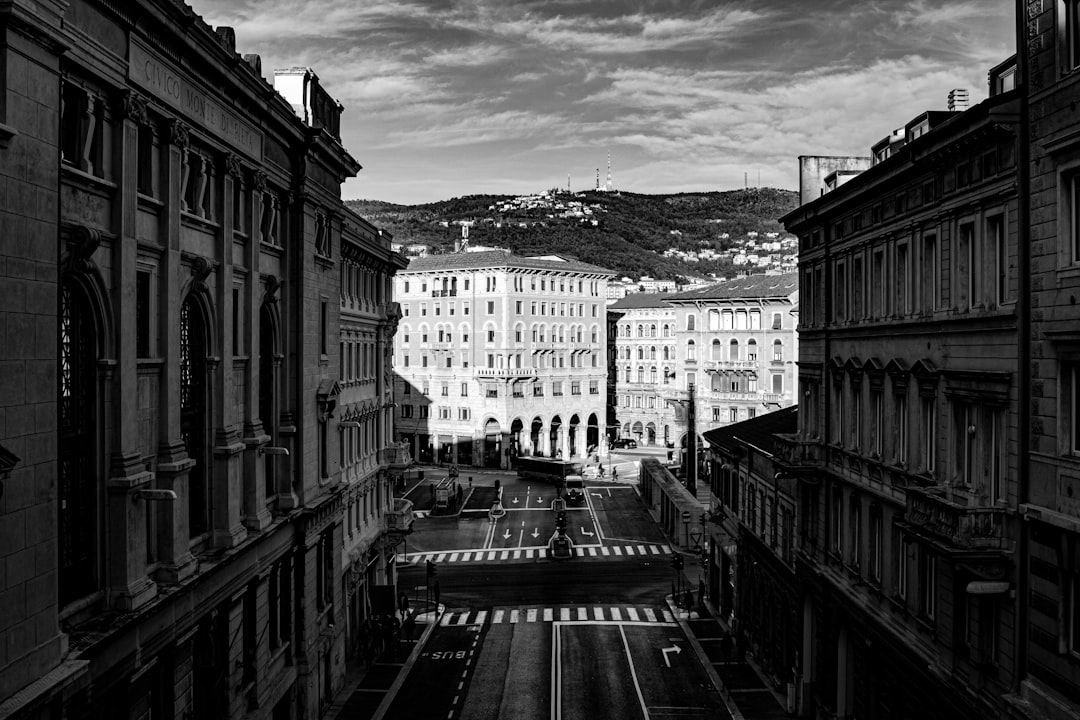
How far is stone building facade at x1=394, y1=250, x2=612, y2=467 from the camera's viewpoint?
5162 inches

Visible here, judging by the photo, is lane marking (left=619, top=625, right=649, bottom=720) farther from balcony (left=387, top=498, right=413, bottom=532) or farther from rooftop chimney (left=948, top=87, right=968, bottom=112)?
rooftop chimney (left=948, top=87, right=968, bottom=112)

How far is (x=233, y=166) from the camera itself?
2894cm

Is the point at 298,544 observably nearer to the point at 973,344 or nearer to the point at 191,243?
the point at 191,243

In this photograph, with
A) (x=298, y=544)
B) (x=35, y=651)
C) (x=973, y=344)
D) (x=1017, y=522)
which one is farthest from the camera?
(x=298, y=544)

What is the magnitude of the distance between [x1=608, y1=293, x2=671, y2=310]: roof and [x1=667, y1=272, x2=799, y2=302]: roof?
30868 millimetres

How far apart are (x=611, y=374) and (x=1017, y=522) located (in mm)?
135760

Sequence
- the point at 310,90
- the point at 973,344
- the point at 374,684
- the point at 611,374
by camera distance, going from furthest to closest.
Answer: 1. the point at 611,374
2. the point at 374,684
3. the point at 310,90
4. the point at 973,344

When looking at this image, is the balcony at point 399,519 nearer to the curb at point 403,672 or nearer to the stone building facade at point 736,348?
the curb at point 403,672

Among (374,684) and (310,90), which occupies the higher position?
(310,90)

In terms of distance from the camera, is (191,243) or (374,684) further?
(374,684)

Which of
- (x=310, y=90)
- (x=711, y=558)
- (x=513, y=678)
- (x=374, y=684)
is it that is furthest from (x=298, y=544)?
(x=711, y=558)

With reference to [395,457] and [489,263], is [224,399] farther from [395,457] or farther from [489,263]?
[489,263]

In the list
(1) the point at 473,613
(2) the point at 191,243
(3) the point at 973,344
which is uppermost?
(2) the point at 191,243

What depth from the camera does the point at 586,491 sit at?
11131 centimetres
